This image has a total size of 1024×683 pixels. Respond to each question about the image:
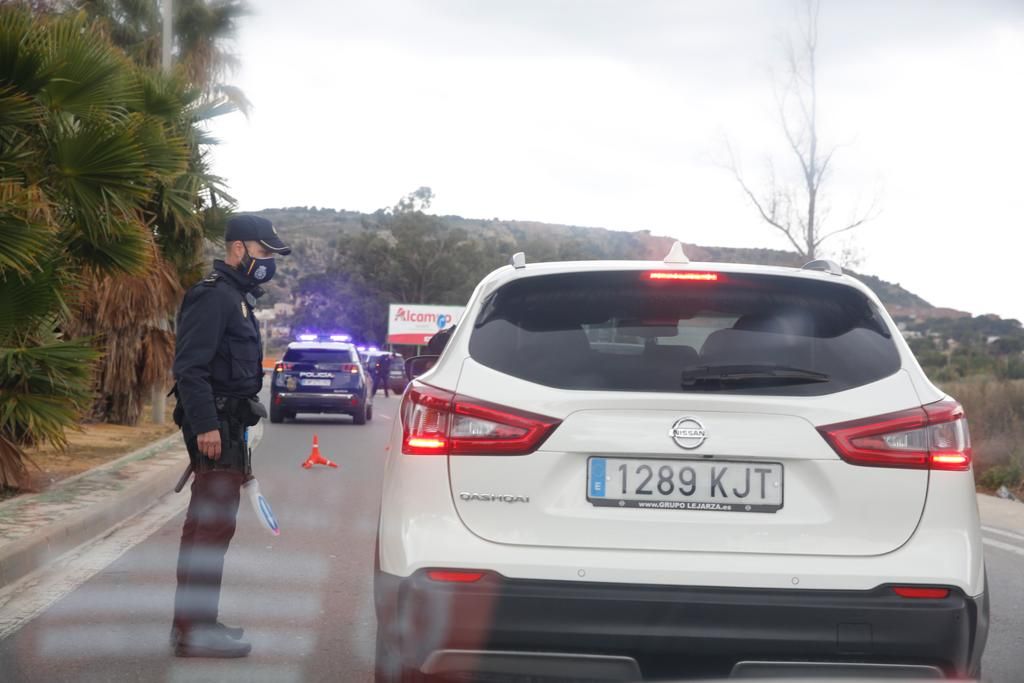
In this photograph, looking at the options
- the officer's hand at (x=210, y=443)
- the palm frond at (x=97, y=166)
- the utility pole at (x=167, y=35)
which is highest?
the utility pole at (x=167, y=35)

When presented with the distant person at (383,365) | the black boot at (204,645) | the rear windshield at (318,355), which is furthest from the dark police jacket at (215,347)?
the distant person at (383,365)

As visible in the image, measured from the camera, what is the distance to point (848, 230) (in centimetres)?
2389

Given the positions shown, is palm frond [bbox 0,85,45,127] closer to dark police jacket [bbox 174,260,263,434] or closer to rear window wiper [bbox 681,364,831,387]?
dark police jacket [bbox 174,260,263,434]

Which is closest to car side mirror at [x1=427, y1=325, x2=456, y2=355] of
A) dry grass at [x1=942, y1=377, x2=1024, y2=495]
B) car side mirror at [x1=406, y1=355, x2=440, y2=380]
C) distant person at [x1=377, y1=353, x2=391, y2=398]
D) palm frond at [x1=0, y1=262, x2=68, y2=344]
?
car side mirror at [x1=406, y1=355, x2=440, y2=380]

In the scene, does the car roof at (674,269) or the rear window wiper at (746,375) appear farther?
the car roof at (674,269)

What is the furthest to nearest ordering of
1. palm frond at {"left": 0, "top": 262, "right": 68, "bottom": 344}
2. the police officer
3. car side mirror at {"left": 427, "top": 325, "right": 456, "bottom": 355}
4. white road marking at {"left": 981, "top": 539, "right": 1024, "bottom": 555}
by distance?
palm frond at {"left": 0, "top": 262, "right": 68, "bottom": 344}
white road marking at {"left": 981, "top": 539, "right": 1024, "bottom": 555}
car side mirror at {"left": 427, "top": 325, "right": 456, "bottom": 355}
the police officer

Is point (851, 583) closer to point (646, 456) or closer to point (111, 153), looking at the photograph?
point (646, 456)

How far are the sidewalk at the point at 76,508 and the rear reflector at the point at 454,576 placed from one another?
4486 mm

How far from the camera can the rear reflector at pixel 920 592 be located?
3691mm

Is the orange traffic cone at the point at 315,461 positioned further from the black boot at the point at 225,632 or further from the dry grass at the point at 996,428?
the black boot at the point at 225,632

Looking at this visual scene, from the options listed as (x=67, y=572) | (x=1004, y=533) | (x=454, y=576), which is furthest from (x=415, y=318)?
(x=454, y=576)

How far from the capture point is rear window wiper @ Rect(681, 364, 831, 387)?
3832mm

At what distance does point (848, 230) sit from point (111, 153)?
15.6 metres

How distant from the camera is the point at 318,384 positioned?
82.3ft
